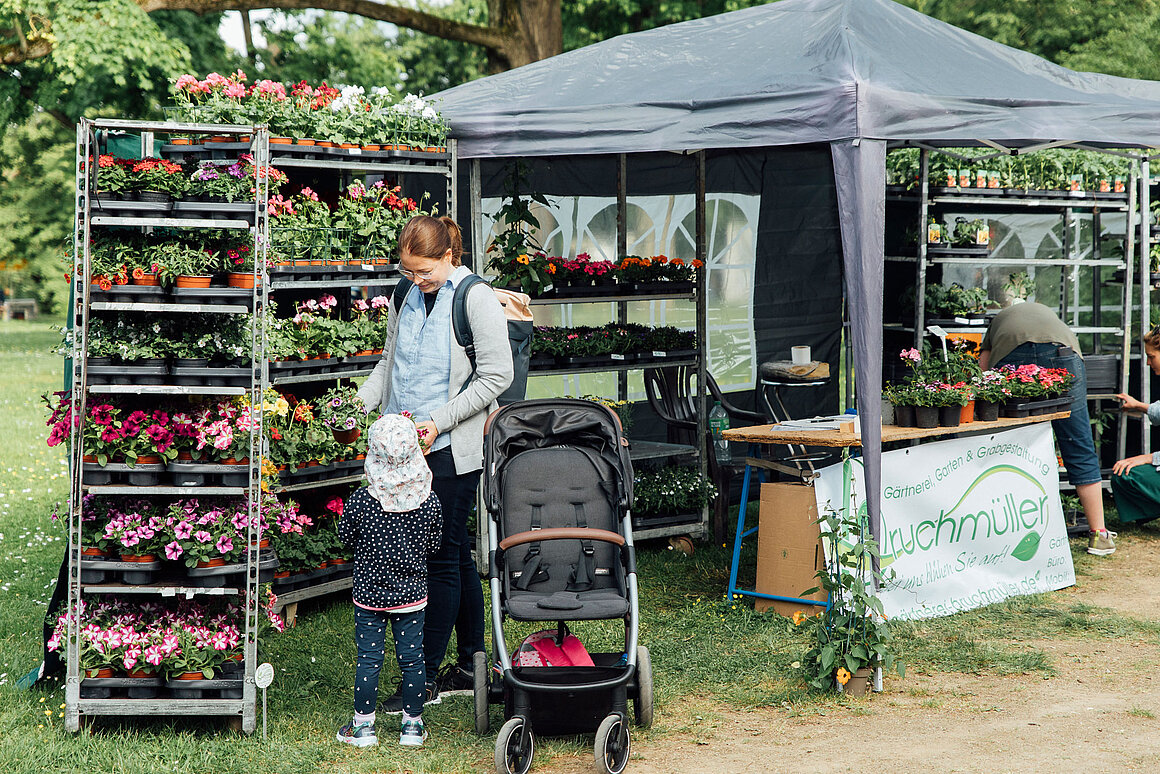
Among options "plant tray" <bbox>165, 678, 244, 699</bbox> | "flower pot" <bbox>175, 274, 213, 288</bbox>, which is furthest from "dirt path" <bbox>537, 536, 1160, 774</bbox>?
"flower pot" <bbox>175, 274, 213, 288</bbox>

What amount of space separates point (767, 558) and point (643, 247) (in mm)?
4076

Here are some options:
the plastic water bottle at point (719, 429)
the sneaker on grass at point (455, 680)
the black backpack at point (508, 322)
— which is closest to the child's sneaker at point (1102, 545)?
the plastic water bottle at point (719, 429)

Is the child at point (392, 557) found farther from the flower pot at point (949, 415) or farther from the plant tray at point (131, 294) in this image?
the flower pot at point (949, 415)

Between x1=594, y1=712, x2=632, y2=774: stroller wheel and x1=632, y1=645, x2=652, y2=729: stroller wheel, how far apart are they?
35 cm

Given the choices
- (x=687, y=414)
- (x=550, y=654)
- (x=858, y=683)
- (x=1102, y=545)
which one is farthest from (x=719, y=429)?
(x=550, y=654)

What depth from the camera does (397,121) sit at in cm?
590

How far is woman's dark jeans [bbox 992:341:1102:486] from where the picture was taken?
7082mm

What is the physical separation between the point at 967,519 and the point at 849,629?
1607mm

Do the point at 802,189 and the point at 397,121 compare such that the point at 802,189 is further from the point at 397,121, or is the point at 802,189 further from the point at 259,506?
the point at 259,506

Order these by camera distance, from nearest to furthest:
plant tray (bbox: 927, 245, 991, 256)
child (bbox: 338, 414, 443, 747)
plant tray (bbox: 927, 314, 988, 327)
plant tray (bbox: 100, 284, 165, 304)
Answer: child (bbox: 338, 414, 443, 747), plant tray (bbox: 100, 284, 165, 304), plant tray (bbox: 927, 245, 991, 256), plant tray (bbox: 927, 314, 988, 327)

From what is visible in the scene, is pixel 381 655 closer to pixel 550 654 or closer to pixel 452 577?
pixel 452 577

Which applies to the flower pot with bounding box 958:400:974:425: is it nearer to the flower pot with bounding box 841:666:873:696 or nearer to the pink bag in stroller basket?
the flower pot with bounding box 841:666:873:696

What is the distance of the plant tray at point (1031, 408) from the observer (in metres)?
6.41

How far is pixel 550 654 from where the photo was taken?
420cm
